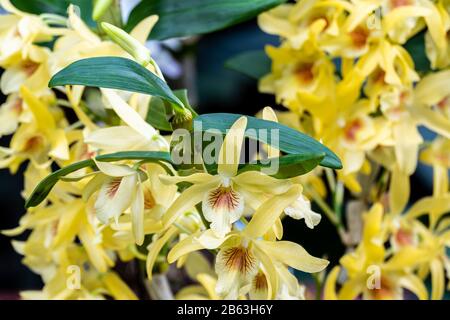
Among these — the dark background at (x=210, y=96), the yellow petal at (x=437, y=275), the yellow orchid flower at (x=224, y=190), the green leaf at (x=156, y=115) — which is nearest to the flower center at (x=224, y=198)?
the yellow orchid flower at (x=224, y=190)

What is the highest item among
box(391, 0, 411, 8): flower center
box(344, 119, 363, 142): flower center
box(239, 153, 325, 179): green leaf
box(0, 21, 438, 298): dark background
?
box(239, 153, 325, 179): green leaf

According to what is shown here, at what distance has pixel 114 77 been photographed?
1.42ft

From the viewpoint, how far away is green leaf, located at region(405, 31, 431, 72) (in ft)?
2.35

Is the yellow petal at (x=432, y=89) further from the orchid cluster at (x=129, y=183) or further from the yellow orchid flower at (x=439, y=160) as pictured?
the orchid cluster at (x=129, y=183)

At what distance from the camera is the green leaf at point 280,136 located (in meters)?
0.42

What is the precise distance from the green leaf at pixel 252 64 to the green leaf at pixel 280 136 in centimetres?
36

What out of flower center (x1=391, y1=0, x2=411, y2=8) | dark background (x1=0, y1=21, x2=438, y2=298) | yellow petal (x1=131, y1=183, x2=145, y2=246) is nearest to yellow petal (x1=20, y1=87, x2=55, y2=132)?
yellow petal (x1=131, y1=183, x2=145, y2=246)

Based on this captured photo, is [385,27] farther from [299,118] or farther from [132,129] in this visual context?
[132,129]

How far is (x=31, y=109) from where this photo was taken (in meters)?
0.63

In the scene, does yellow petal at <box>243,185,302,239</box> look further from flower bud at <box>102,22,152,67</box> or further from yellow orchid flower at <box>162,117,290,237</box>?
flower bud at <box>102,22,152,67</box>

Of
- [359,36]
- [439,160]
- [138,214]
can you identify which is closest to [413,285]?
[439,160]

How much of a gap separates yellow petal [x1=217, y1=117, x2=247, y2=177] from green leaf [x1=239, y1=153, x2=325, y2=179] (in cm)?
1
